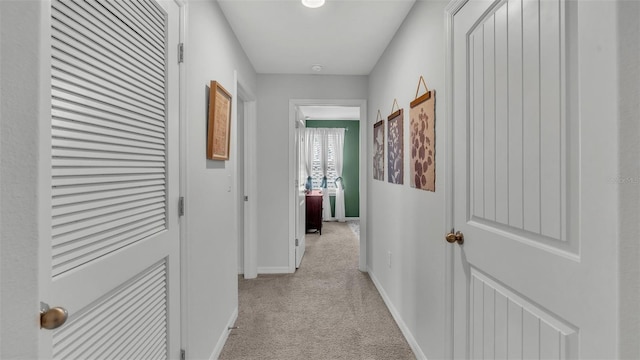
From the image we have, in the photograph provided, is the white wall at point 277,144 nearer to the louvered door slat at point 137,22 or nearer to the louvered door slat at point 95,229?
the louvered door slat at point 137,22

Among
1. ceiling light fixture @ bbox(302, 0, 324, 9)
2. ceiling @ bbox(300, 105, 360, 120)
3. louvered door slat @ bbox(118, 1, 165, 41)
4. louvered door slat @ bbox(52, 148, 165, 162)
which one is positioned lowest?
louvered door slat @ bbox(52, 148, 165, 162)

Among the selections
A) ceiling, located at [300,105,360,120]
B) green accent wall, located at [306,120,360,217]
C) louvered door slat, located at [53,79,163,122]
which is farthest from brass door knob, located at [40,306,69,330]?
green accent wall, located at [306,120,360,217]

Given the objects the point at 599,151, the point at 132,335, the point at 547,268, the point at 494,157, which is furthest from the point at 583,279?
the point at 132,335

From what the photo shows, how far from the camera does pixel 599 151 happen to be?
2.40ft

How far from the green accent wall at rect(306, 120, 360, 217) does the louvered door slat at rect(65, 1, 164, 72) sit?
6080 millimetres

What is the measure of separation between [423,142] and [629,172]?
1.27 meters

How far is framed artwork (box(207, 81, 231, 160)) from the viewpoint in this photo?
188cm

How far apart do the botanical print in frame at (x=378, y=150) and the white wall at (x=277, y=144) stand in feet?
2.23

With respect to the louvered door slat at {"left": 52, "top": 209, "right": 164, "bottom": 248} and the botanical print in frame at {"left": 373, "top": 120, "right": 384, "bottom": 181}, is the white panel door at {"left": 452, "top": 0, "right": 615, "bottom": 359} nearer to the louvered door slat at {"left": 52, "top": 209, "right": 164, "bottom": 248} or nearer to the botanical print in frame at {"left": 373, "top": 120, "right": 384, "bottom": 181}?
the louvered door slat at {"left": 52, "top": 209, "right": 164, "bottom": 248}

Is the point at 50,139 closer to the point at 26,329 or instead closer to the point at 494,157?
the point at 26,329

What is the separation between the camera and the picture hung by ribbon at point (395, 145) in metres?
2.38

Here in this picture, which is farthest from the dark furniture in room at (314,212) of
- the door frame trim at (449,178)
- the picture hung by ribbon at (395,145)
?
the door frame trim at (449,178)

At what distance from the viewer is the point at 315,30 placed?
248 centimetres

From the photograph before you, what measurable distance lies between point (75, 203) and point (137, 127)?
392 millimetres
